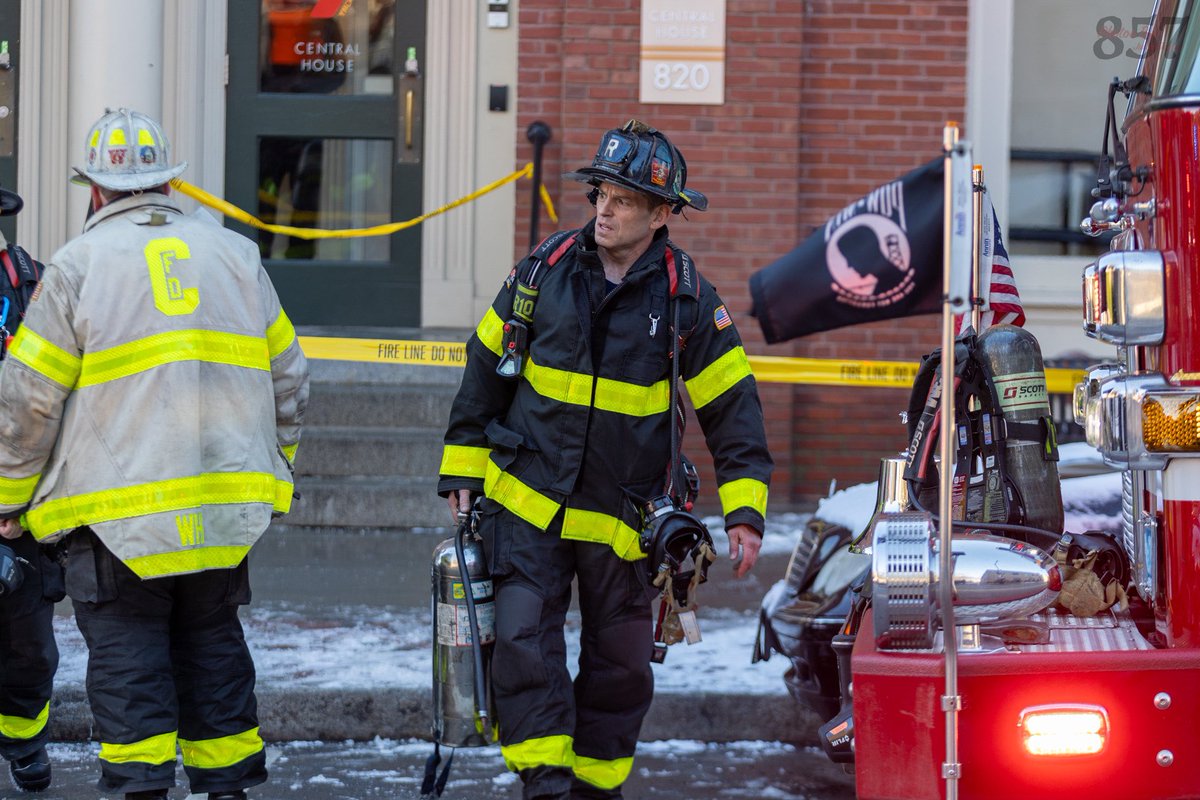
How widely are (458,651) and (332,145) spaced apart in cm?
611

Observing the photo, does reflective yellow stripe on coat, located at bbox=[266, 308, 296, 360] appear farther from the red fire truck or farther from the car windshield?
the car windshield


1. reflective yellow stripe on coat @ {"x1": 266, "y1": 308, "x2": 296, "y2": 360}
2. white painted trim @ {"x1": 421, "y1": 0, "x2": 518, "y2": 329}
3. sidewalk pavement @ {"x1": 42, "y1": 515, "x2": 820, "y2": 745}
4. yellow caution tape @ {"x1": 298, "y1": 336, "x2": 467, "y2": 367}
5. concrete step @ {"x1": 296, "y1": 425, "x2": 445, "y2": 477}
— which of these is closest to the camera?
reflective yellow stripe on coat @ {"x1": 266, "y1": 308, "x2": 296, "y2": 360}

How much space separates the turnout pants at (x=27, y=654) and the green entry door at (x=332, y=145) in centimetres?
497

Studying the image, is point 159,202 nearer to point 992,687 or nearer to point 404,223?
point 992,687

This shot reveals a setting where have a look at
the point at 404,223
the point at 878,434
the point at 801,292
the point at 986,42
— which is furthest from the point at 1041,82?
the point at 801,292

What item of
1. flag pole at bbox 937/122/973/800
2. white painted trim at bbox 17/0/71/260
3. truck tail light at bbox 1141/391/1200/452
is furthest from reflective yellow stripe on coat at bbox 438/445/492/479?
white painted trim at bbox 17/0/71/260

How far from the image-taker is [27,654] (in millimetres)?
4977

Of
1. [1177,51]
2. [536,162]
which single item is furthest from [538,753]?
[536,162]

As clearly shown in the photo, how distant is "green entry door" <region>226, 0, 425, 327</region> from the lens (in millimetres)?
9734

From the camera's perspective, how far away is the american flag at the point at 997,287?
4.27 metres

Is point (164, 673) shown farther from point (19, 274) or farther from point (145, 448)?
point (19, 274)

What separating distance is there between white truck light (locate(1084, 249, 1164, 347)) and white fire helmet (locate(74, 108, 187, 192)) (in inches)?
100

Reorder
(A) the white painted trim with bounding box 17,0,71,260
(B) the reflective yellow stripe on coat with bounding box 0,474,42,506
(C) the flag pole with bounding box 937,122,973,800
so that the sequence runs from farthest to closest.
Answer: (A) the white painted trim with bounding box 17,0,71,260
(B) the reflective yellow stripe on coat with bounding box 0,474,42,506
(C) the flag pole with bounding box 937,122,973,800

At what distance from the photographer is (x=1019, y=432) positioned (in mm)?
4031
